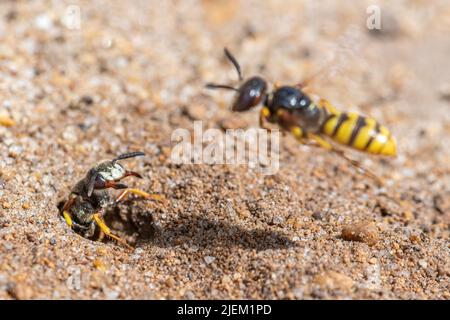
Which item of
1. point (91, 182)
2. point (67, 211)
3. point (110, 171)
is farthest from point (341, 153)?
point (67, 211)

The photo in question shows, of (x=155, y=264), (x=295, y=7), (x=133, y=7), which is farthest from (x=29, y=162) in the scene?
(x=295, y=7)

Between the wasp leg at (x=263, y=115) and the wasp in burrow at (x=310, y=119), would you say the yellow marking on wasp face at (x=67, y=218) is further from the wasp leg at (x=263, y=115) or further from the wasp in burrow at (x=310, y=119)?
the wasp leg at (x=263, y=115)

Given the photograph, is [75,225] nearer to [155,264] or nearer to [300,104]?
[155,264]

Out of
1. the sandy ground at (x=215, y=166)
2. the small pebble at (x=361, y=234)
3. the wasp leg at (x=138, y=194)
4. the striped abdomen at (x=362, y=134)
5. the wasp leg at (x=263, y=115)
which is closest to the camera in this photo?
the sandy ground at (x=215, y=166)

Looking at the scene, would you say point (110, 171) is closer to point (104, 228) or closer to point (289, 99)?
point (104, 228)

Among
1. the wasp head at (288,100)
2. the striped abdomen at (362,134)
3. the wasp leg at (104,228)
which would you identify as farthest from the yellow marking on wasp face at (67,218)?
the striped abdomen at (362,134)

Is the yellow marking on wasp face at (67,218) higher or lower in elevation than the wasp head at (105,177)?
lower

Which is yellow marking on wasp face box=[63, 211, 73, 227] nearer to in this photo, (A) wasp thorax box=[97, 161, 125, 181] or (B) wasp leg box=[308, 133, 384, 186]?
(A) wasp thorax box=[97, 161, 125, 181]
